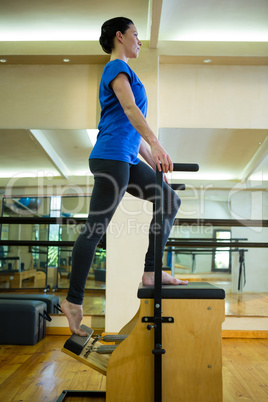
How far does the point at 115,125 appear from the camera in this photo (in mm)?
1484

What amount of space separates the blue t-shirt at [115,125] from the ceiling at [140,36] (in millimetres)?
1534

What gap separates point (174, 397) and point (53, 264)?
2014 mm

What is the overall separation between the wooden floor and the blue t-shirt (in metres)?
1.02

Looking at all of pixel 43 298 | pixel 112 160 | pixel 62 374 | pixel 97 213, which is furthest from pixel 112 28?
pixel 43 298

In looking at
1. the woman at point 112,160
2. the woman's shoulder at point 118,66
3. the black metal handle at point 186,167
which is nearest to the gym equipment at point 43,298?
the woman at point 112,160

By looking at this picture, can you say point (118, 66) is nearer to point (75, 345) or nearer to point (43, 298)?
point (75, 345)

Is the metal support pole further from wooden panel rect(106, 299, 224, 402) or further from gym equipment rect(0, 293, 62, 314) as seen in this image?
gym equipment rect(0, 293, 62, 314)

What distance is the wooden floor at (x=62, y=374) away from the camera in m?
1.64

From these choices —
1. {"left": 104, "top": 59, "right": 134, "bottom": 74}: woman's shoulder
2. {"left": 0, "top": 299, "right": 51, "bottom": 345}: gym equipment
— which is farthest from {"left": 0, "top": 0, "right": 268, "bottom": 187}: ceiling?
{"left": 104, "top": 59, "right": 134, "bottom": 74}: woman's shoulder

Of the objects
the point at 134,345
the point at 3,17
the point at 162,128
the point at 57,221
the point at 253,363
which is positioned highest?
the point at 3,17

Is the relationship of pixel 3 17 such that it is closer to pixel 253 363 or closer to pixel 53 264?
pixel 53 264

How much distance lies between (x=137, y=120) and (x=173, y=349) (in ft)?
2.71

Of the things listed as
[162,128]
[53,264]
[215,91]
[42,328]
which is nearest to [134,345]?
[42,328]

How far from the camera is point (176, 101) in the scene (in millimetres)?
3209
